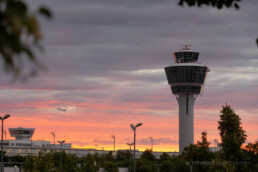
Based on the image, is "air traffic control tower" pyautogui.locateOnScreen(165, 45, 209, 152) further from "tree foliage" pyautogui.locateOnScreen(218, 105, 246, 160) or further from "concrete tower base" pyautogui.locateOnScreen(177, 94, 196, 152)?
"tree foliage" pyautogui.locateOnScreen(218, 105, 246, 160)

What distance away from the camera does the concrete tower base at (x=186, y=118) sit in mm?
167875

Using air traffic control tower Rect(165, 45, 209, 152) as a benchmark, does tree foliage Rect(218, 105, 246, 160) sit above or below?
below

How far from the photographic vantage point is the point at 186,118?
16850 centimetres

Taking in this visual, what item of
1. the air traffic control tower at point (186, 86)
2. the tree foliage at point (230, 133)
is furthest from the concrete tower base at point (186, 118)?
the tree foliage at point (230, 133)

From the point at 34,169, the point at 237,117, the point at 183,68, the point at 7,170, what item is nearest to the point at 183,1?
the point at 237,117

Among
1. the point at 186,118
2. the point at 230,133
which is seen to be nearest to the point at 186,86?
the point at 186,118

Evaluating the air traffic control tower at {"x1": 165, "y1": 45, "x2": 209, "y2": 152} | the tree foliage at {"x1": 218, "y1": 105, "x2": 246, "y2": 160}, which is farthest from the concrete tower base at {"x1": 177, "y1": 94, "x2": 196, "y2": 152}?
the tree foliage at {"x1": 218, "y1": 105, "x2": 246, "y2": 160}

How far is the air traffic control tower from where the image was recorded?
167 m

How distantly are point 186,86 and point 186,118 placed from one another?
11.8 meters

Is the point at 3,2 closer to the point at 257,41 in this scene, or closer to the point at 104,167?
the point at 257,41

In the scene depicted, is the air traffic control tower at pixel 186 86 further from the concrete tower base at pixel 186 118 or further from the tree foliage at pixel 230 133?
the tree foliage at pixel 230 133

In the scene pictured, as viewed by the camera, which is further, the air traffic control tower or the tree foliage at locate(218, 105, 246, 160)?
the air traffic control tower

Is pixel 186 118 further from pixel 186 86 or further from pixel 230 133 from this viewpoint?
pixel 230 133

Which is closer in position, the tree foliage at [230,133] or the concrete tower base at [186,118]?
the tree foliage at [230,133]
